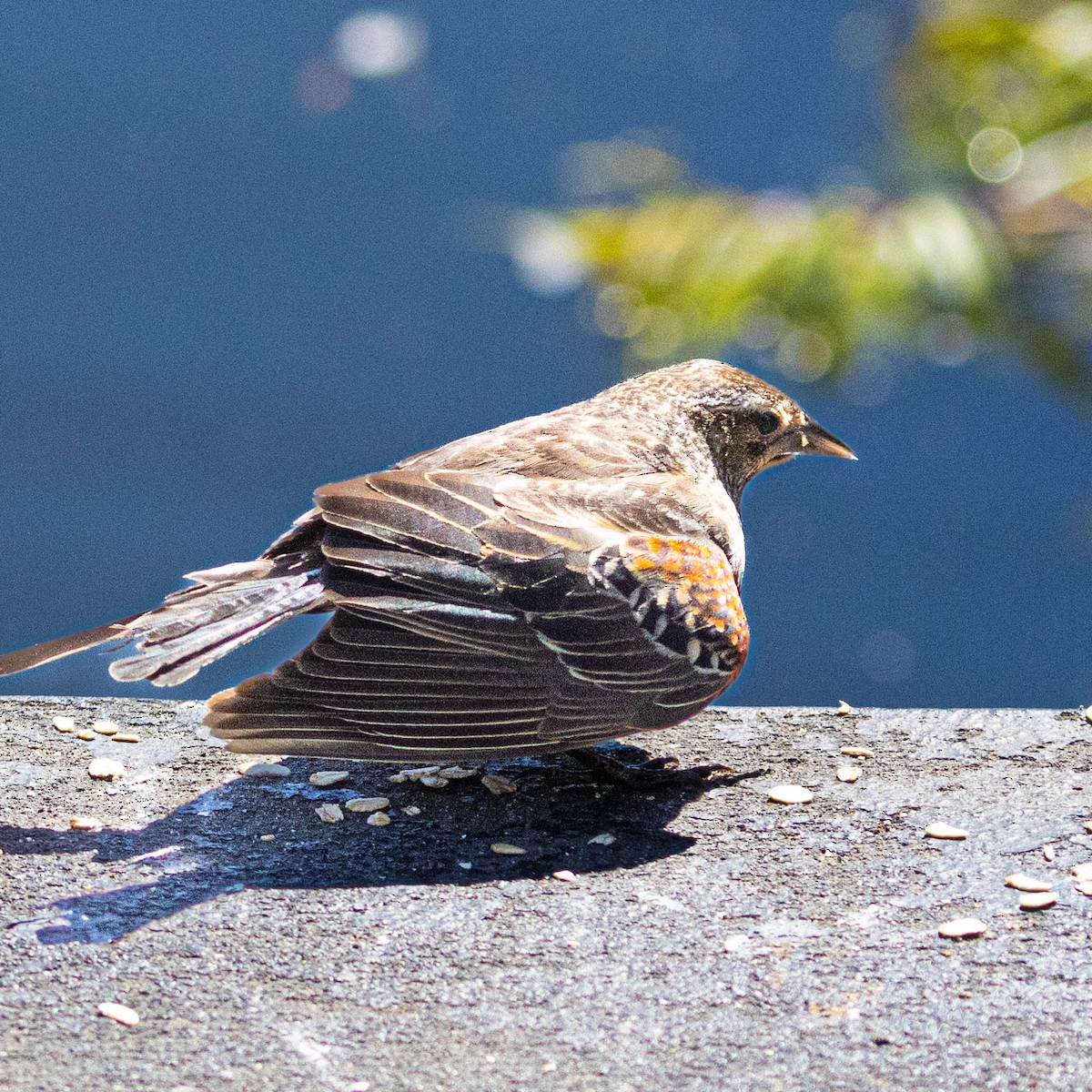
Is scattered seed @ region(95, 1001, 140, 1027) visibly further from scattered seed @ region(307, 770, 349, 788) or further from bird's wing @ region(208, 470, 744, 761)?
scattered seed @ region(307, 770, 349, 788)

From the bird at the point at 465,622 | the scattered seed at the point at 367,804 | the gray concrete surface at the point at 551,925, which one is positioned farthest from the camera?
the scattered seed at the point at 367,804

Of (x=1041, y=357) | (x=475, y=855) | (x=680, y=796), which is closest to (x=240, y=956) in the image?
(x=475, y=855)

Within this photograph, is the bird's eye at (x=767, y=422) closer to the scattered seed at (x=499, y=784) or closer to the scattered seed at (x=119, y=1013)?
the scattered seed at (x=499, y=784)

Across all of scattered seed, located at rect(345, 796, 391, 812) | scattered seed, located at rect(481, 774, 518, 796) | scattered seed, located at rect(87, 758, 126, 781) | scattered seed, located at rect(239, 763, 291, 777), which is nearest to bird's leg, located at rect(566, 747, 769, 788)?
scattered seed, located at rect(481, 774, 518, 796)

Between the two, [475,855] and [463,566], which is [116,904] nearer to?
[475,855]

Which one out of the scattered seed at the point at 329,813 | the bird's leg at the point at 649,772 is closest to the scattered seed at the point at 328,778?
the scattered seed at the point at 329,813

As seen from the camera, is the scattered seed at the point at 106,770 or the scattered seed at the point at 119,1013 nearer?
the scattered seed at the point at 119,1013

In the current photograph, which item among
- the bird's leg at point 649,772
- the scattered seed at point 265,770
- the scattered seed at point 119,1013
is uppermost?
the scattered seed at point 265,770
